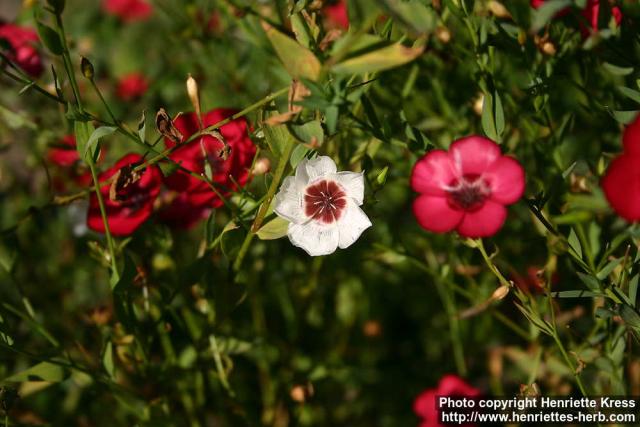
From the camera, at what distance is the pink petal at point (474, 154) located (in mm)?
771

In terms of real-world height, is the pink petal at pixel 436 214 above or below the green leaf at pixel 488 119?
below

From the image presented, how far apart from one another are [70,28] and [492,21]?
2.10 m

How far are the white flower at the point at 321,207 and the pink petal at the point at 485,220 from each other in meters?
0.13

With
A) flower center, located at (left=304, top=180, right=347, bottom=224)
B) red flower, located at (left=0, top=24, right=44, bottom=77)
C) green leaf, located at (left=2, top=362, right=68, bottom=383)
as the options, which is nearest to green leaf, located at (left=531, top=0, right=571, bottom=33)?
flower center, located at (left=304, top=180, right=347, bottom=224)

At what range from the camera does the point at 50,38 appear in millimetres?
794

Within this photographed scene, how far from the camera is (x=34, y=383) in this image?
3.53 feet

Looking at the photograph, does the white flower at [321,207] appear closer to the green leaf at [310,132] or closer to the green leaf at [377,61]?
the green leaf at [310,132]

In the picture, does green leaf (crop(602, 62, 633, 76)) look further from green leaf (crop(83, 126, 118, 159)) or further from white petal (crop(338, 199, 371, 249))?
green leaf (crop(83, 126, 118, 159))

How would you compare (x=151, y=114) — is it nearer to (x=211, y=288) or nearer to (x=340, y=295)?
(x=340, y=295)

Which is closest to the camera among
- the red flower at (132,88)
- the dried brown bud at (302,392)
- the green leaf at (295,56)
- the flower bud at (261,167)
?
the green leaf at (295,56)

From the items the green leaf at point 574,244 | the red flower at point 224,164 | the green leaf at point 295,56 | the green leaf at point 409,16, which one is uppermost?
the green leaf at point 409,16

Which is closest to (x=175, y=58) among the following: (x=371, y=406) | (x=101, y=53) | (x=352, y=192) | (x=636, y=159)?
(x=101, y=53)

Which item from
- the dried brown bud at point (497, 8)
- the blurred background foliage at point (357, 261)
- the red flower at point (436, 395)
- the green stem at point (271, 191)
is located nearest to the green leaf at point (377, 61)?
the blurred background foliage at point (357, 261)

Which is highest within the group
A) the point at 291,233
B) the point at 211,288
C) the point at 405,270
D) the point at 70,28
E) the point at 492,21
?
the point at 492,21
